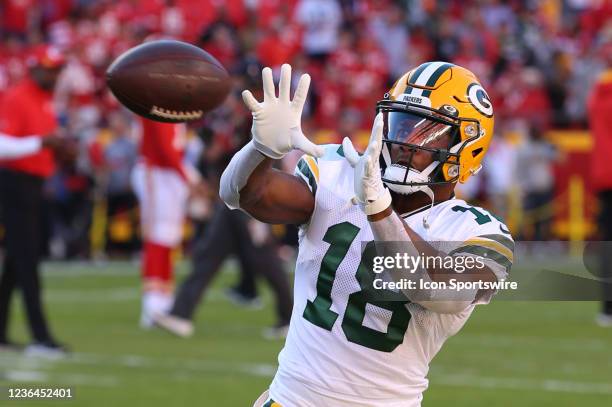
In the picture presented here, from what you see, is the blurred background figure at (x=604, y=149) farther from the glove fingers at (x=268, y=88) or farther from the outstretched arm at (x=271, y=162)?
the glove fingers at (x=268, y=88)

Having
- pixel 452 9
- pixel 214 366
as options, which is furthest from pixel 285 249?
pixel 214 366

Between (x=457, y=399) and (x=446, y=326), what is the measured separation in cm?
310

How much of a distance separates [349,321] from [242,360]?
4.41 m

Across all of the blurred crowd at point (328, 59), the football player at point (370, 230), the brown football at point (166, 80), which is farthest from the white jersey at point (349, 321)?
the blurred crowd at point (328, 59)

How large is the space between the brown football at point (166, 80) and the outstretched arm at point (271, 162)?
Answer: 515 millimetres

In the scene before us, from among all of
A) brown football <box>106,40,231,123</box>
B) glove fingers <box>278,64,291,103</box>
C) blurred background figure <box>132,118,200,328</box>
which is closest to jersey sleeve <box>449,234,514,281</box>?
glove fingers <box>278,64,291,103</box>

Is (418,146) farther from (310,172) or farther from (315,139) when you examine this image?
(315,139)

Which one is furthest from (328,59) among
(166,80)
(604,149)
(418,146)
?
(418,146)

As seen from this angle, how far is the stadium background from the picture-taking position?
24.9ft

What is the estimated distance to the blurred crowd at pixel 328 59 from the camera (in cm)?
1525

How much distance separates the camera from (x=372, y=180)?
3.19m

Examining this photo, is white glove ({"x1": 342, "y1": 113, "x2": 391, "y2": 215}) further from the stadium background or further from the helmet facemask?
the stadium background

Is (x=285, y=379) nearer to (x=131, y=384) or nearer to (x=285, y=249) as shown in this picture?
(x=131, y=384)

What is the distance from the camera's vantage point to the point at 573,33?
18750 mm
